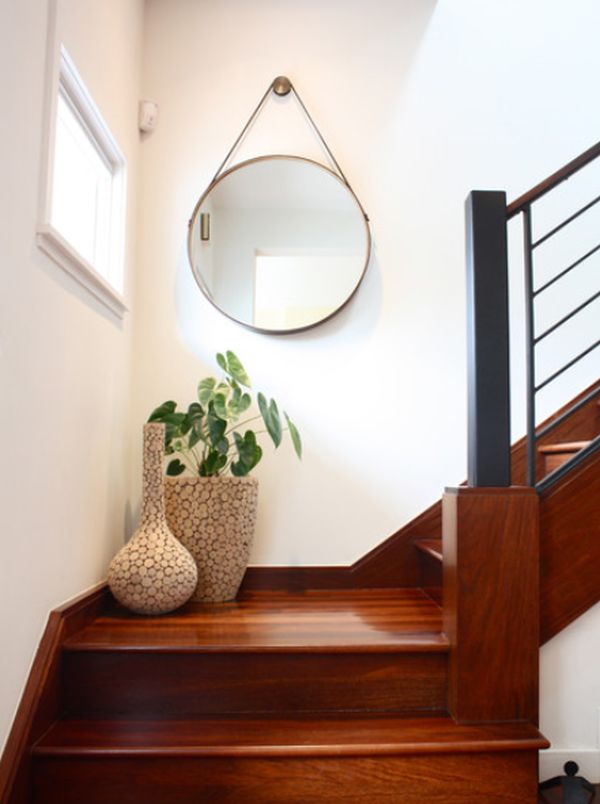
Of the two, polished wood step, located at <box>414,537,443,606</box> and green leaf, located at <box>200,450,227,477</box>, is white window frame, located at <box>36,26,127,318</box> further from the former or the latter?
polished wood step, located at <box>414,537,443,606</box>

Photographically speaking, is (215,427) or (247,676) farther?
(215,427)

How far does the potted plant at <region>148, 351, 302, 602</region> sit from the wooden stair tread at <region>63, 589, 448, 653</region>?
0.42ft

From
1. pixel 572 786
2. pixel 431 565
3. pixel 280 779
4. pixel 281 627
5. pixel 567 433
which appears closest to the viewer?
pixel 280 779

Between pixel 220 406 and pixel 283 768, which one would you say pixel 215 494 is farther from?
pixel 283 768

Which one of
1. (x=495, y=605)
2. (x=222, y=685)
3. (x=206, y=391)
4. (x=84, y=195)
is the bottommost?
(x=222, y=685)

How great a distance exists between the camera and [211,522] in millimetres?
2025

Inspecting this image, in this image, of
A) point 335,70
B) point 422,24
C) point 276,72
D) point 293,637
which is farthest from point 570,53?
point 293,637

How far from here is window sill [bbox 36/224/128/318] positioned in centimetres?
149

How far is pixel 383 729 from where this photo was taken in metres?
1.45

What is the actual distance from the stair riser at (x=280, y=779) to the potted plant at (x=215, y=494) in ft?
2.39

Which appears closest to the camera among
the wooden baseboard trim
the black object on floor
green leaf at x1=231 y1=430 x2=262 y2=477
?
the wooden baseboard trim

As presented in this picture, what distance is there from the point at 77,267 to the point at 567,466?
1.38 m

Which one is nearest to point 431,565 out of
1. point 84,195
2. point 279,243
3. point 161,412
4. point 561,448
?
point 561,448

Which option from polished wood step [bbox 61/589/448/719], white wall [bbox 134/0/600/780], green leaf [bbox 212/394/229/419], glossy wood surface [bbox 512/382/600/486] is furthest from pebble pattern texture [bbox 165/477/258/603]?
glossy wood surface [bbox 512/382/600/486]
